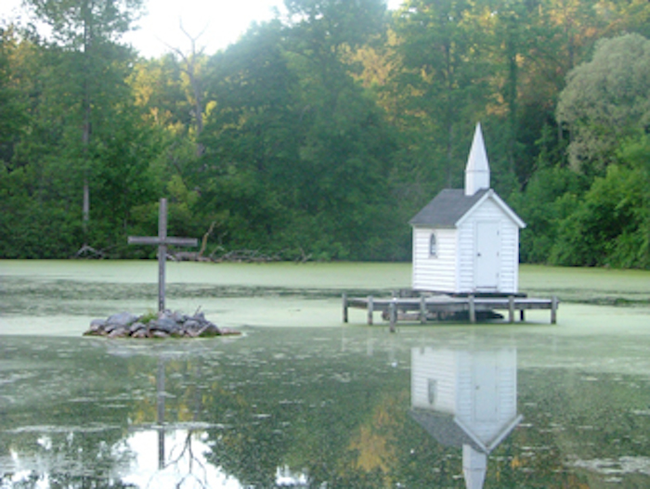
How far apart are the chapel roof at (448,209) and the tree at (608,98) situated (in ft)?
92.5

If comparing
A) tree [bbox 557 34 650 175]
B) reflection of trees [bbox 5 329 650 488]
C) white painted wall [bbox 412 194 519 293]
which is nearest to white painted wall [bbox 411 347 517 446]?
reflection of trees [bbox 5 329 650 488]

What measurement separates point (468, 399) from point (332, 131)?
48.1m

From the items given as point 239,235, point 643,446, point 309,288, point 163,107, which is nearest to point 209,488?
point 643,446

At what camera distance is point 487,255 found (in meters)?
25.0

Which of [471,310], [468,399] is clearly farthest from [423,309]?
[468,399]

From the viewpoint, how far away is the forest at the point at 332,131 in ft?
177

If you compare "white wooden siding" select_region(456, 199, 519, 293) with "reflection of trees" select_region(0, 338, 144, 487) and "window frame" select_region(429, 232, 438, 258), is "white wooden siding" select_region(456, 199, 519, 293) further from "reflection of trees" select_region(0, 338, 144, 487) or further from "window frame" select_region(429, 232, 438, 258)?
"reflection of trees" select_region(0, 338, 144, 487)

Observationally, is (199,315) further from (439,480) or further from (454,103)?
Result: (454,103)

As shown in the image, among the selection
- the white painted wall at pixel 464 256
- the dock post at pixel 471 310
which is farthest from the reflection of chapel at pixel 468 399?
the white painted wall at pixel 464 256

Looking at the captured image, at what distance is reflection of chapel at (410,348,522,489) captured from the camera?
967cm

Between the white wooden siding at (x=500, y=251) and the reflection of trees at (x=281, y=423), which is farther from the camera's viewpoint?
the white wooden siding at (x=500, y=251)

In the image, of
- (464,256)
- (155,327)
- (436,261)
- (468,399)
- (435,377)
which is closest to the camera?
(468,399)

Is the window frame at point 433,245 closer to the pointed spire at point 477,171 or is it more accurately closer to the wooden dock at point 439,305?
the pointed spire at point 477,171

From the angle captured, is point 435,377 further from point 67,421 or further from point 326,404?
point 67,421
